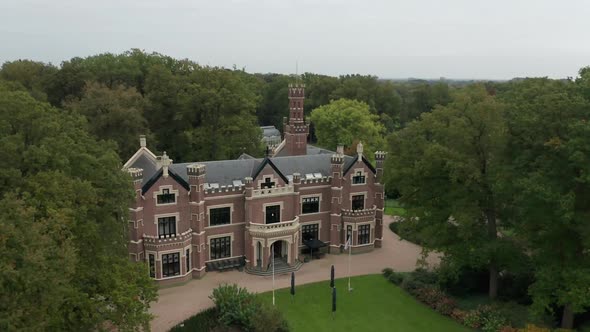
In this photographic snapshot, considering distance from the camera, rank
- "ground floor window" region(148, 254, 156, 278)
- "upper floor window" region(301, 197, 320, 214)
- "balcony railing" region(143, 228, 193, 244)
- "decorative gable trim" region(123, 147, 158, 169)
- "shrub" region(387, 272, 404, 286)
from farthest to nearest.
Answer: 1. "upper floor window" region(301, 197, 320, 214)
2. "decorative gable trim" region(123, 147, 158, 169)
3. "shrub" region(387, 272, 404, 286)
4. "ground floor window" region(148, 254, 156, 278)
5. "balcony railing" region(143, 228, 193, 244)

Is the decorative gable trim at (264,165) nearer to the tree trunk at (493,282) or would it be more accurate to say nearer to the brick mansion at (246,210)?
the brick mansion at (246,210)

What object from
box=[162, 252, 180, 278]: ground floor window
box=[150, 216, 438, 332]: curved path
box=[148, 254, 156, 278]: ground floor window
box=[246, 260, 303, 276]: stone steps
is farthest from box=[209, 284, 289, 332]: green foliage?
box=[246, 260, 303, 276]: stone steps

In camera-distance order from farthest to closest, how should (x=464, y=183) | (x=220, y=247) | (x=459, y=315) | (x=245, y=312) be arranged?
(x=220, y=247) < (x=464, y=183) < (x=459, y=315) < (x=245, y=312)

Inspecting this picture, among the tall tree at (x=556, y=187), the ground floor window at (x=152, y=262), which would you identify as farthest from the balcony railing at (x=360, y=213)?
the ground floor window at (x=152, y=262)

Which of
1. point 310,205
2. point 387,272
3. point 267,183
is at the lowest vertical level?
point 387,272

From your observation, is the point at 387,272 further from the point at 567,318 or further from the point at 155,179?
the point at 155,179

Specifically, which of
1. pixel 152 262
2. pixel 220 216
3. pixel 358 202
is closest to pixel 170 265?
pixel 152 262

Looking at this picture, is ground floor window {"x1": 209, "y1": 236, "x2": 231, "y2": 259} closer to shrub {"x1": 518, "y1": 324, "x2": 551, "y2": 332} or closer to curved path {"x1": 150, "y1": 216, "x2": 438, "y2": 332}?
curved path {"x1": 150, "y1": 216, "x2": 438, "y2": 332}
